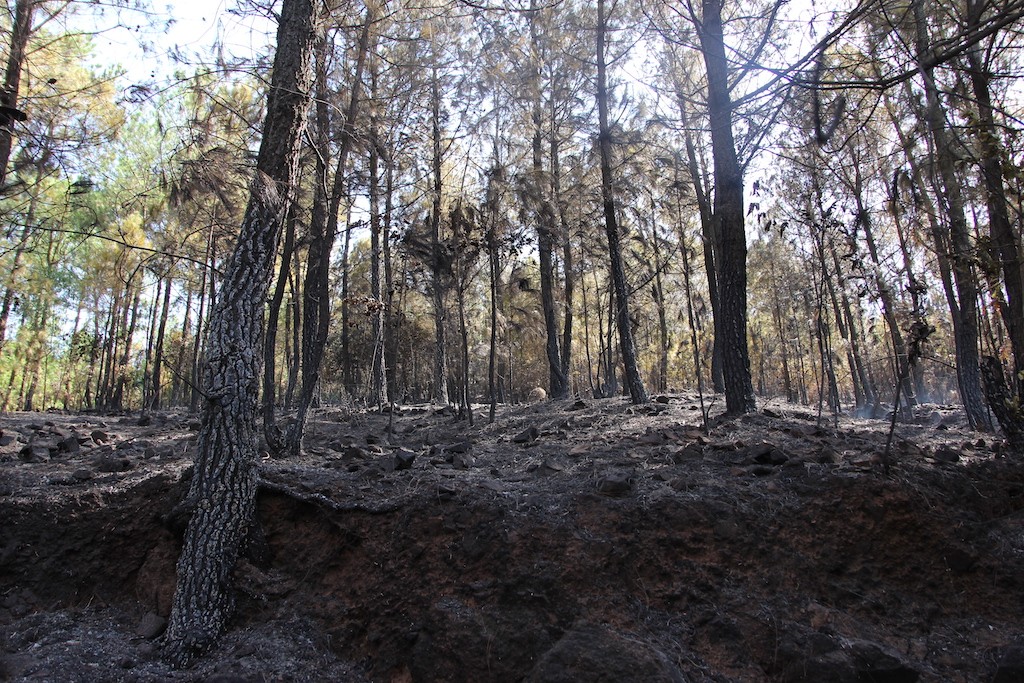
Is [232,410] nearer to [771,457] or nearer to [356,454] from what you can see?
[356,454]

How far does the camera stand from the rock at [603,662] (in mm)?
2920

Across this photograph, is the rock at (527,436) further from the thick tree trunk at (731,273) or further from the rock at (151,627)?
the rock at (151,627)

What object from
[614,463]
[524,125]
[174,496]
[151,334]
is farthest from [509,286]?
[151,334]

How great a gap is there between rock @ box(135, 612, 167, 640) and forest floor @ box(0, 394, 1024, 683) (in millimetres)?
25

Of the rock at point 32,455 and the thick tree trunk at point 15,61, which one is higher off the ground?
the thick tree trunk at point 15,61

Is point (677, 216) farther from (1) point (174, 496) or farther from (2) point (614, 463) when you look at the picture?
(1) point (174, 496)

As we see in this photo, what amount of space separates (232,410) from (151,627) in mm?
1559

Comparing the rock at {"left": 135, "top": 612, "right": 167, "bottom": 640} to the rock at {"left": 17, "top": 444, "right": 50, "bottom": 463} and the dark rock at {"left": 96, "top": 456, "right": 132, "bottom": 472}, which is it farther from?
the rock at {"left": 17, "top": 444, "right": 50, "bottom": 463}

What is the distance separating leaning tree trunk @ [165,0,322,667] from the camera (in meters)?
3.61

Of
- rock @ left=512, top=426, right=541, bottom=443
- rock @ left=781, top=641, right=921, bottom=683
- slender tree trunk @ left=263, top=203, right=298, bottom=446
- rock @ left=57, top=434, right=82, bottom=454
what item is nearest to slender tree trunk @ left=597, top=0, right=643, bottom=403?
rock @ left=512, top=426, right=541, bottom=443

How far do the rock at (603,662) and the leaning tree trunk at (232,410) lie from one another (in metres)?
2.18

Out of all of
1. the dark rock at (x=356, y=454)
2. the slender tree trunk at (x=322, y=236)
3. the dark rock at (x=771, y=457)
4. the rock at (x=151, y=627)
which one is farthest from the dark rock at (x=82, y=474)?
the dark rock at (x=771, y=457)

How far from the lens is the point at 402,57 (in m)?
7.70

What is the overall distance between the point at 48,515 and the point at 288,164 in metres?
3.49
